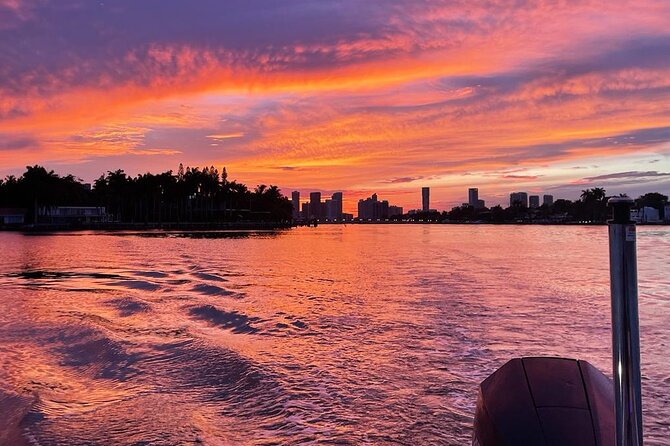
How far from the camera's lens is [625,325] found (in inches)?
89.5

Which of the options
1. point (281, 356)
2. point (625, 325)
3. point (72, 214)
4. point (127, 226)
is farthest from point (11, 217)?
point (625, 325)

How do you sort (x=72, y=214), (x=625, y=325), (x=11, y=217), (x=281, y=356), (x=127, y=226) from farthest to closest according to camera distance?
(x=72, y=214) < (x=127, y=226) < (x=11, y=217) < (x=281, y=356) < (x=625, y=325)

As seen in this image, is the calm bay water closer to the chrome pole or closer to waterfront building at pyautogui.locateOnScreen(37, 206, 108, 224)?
the chrome pole

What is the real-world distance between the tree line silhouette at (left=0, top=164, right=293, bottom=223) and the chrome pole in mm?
145014

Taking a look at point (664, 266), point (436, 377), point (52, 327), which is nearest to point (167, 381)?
point (436, 377)

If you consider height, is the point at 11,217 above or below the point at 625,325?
above

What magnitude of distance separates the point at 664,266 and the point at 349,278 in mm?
16546

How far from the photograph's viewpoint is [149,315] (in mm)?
11523

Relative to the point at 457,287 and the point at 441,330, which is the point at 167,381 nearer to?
the point at 441,330

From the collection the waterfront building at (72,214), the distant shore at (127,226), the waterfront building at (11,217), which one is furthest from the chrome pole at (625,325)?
the waterfront building at (72,214)

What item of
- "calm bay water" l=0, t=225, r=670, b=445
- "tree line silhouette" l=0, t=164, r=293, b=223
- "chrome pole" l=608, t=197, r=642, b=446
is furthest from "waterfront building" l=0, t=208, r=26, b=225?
"chrome pole" l=608, t=197, r=642, b=446

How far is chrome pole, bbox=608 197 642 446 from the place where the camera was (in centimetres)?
221

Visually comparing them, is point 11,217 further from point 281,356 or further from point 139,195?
point 281,356

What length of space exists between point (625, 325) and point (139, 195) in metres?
165
